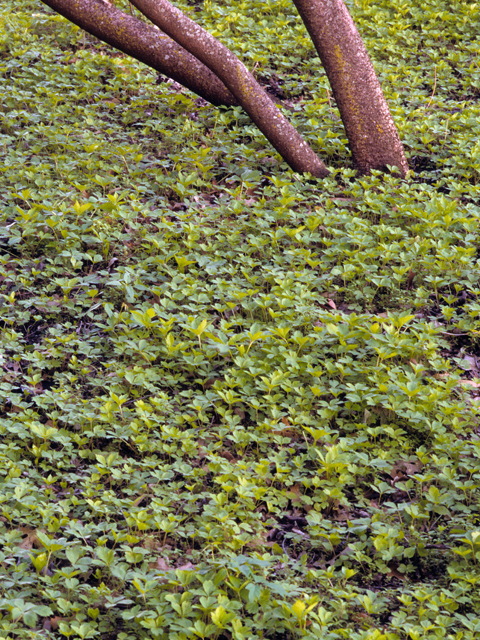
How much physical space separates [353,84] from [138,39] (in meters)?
2.14

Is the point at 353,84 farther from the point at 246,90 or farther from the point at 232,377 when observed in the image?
the point at 232,377

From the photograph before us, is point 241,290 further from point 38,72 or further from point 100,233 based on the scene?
point 38,72

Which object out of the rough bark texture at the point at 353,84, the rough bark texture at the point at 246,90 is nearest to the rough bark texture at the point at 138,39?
the rough bark texture at the point at 246,90

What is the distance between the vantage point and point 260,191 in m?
4.92

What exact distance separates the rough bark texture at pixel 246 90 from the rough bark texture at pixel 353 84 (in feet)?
1.30

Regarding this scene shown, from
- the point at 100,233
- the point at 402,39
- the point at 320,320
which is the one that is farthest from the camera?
the point at 402,39

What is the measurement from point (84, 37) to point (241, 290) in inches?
198

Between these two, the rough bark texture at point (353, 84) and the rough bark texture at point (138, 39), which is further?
the rough bark texture at point (138, 39)

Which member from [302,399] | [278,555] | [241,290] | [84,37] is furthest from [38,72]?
[278,555]

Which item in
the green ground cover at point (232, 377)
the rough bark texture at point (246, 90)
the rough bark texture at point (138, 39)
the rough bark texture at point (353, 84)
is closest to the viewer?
the green ground cover at point (232, 377)

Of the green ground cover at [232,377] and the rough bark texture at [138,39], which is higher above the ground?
the rough bark texture at [138,39]

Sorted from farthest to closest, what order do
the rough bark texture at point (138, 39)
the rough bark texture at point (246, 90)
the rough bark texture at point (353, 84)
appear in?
the rough bark texture at point (138, 39)
the rough bark texture at point (246, 90)
the rough bark texture at point (353, 84)

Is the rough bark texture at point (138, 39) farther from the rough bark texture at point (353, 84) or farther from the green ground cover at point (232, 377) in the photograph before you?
the rough bark texture at point (353, 84)

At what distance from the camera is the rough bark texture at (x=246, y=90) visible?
4910 mm
